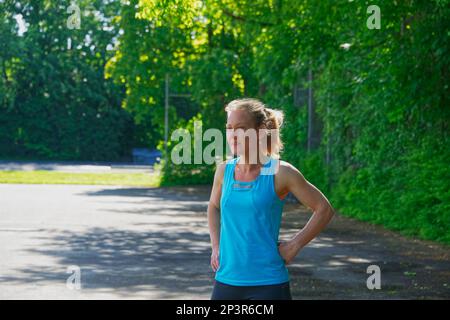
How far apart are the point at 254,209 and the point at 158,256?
8854mm

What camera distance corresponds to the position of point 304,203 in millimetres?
4930

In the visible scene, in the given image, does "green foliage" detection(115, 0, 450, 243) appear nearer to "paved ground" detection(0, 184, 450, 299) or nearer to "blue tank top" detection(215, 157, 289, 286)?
"paved ground" detection(0, 184, 450, 299)

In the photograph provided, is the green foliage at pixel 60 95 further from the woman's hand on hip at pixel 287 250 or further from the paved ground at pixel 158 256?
the woman's hand on hip at pixel 287 250

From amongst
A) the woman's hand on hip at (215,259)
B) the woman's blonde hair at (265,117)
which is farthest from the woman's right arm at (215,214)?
the woman's blonde hair at (265,117)

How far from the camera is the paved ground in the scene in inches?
407

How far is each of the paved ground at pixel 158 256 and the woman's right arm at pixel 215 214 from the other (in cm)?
470

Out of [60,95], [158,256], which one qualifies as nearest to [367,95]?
[158,256]

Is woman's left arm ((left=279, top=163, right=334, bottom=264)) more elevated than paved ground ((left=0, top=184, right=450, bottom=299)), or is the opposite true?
woman's left arm ((left=279, top=163, right=334, bottom=264))

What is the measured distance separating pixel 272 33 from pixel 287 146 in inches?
262

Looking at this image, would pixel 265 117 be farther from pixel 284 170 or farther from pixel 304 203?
pixel 304 203

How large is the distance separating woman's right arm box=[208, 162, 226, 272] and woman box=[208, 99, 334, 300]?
19 millimetres

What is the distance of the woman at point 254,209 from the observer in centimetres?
475

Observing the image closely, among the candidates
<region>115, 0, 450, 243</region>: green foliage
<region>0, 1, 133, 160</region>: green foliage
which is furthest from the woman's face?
→ <region>0, 1, 133, 160</region>: green foliage

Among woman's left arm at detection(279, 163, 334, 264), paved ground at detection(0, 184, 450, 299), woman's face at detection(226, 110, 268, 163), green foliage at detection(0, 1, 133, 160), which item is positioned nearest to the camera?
woman's face at detection(226, 110, 268, 163)
